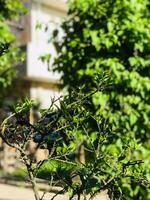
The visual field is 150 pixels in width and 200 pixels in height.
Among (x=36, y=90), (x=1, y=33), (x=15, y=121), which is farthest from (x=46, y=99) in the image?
(x=15, y=121)

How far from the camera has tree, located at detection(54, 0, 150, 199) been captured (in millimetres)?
7023

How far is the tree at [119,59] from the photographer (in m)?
7.02

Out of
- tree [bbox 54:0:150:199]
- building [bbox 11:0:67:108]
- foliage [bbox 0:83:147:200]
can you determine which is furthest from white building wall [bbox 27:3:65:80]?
foliage [bbox 0:83:147:200]

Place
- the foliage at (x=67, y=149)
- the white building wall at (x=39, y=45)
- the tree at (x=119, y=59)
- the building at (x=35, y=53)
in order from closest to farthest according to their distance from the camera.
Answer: the foliage at (x=67, y=149) → the tree at (x=119, y=59) → the white building wall at (x=39, y=45) → the building at (x=35, y=53)

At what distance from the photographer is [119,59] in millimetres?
7457

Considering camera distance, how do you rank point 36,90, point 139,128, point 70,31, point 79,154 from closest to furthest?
point 139,128, point 79,154, point 70,31, point 36,90

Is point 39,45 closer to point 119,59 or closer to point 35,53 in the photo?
point 35,53

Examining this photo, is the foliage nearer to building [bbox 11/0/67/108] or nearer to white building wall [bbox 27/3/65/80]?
white building wall [bbox 27/3/65/80]

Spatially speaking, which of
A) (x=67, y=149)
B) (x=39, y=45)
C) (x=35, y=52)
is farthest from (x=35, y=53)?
(x=67, y=149)

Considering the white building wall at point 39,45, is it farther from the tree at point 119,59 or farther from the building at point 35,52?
the tree at point 119,59

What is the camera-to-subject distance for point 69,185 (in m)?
3.09

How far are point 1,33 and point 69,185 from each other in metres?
7.67

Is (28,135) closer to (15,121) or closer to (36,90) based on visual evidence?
(15,121)

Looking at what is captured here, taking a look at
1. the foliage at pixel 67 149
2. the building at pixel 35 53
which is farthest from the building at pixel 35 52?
the foliage at pixel 67 149
